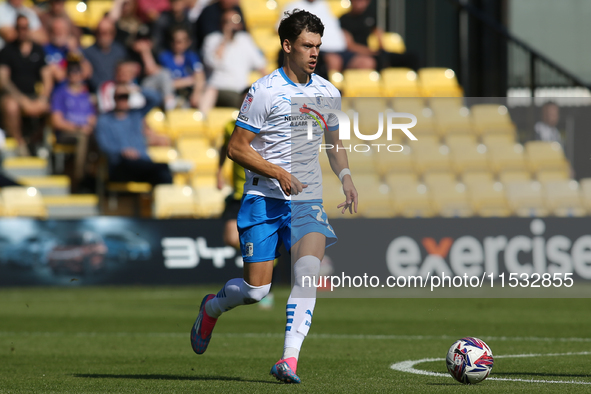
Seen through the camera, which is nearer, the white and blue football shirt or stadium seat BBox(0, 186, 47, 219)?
the white and blue football shirt

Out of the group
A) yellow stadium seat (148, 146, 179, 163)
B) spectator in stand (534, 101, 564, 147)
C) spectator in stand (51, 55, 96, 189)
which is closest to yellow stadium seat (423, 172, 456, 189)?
spectator in stand (534, 101, 564, 147)

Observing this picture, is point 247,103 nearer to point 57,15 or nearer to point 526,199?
point 526,199

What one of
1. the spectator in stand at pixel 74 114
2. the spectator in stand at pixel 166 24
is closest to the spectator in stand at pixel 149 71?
the spectator in stand at pixel 166 24

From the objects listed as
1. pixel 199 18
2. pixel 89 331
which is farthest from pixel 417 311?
pixel 199 18

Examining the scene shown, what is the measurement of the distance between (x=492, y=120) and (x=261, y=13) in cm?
546

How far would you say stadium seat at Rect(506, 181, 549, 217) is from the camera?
44.8ft

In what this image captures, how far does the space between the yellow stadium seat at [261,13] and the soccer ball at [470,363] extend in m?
13.5

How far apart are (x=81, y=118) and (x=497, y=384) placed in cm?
1091

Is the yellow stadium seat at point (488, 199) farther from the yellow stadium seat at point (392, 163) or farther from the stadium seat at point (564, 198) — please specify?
the yellow stadium seat at point (392, 163)

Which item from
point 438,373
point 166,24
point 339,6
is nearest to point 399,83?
point 339,6

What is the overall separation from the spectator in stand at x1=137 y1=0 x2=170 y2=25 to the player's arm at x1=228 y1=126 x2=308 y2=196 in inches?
473

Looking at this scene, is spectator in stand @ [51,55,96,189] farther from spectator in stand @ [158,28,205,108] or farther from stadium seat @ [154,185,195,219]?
spectator in stand @ [158,28,205,108]

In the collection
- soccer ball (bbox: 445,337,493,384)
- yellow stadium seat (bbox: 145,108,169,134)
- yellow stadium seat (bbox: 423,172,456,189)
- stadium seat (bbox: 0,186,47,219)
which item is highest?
yellow stadium seat (bbox: 145,108,169,134)

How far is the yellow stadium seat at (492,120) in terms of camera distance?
1508cm
